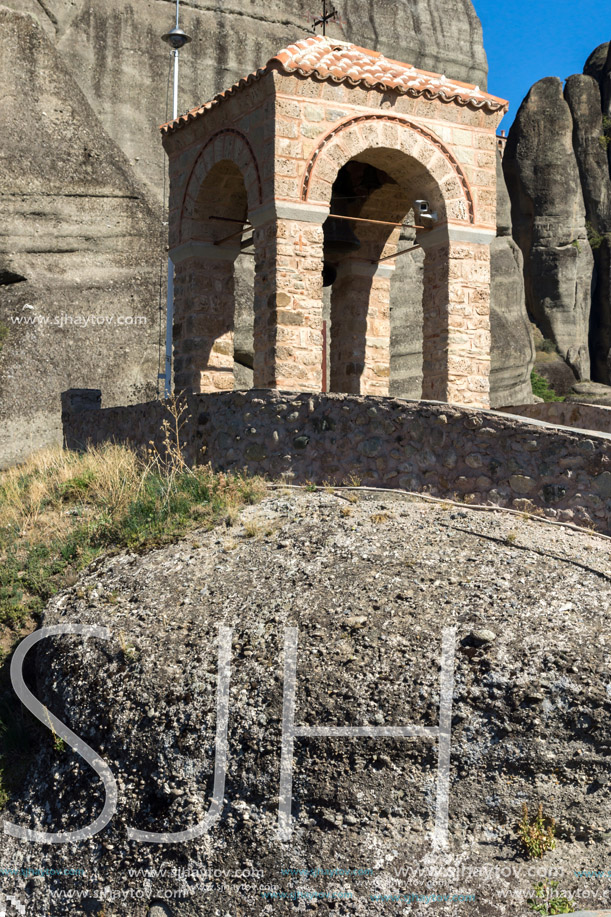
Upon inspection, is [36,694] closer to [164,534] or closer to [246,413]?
[164,534]

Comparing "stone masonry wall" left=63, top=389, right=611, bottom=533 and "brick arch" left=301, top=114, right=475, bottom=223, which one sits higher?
"brick arch" left=301, top=114, right=475, bottom=223

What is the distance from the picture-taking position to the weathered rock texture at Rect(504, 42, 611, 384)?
2977 centimetres

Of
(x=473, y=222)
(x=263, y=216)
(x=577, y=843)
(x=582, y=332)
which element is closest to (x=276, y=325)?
(x=263, y=216)

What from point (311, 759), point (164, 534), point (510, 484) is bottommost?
point (311, 759)

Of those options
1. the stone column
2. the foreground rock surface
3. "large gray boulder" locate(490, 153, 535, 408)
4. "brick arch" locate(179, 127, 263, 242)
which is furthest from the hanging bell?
"large gray boulder" locate(490, 153, 535, 408)

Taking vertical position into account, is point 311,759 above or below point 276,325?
below

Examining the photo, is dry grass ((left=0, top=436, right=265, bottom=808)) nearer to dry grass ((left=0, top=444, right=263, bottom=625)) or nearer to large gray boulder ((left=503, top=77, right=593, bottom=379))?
dry grass ((left=0, top=444, right=263, bottom=625))

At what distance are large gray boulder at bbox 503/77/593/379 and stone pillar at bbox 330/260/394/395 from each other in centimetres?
1775

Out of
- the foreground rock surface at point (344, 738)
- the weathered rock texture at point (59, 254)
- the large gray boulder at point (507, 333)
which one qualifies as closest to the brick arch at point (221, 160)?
the weathered rock texture at point (59, 254)

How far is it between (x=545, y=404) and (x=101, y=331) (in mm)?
8747

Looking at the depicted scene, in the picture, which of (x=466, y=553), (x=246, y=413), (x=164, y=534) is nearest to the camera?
(x=466, y=553)

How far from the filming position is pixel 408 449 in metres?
8.80

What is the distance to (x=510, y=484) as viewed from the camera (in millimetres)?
8188

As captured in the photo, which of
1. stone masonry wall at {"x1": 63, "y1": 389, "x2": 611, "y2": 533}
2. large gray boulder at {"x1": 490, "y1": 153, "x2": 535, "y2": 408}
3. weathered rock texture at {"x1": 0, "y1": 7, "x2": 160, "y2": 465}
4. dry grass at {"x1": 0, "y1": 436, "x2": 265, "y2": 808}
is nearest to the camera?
stone masonry wall at {"x1": 63, "y1": 389, "x2": 611, "y2": 533}
